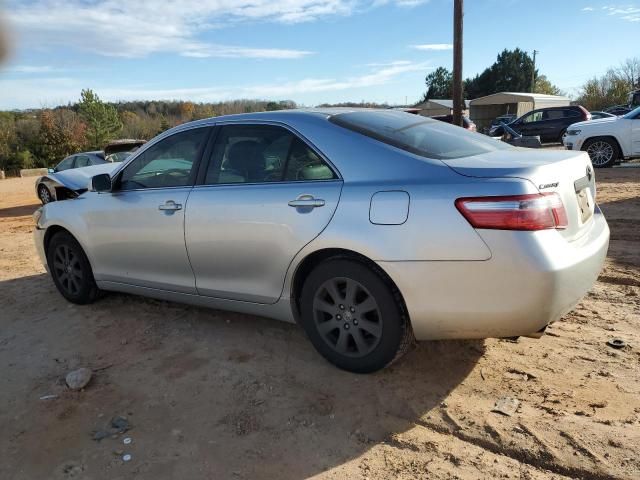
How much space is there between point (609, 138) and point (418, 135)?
1116cm

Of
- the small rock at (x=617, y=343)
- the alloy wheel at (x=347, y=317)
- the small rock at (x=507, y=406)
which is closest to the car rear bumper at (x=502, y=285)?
the alloy wheel at (x=347, y=317)

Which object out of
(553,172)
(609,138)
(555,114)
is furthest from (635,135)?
(553,172)

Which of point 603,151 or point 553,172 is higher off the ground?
point 553,172

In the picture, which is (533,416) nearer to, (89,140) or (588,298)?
(588,298)

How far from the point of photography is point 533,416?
273 cm

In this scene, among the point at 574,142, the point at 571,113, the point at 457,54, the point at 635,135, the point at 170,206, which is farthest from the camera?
the point at 571,113

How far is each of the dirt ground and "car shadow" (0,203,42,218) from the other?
11.4m

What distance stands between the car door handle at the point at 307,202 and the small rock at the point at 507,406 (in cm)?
150

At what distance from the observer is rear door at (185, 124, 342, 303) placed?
3.18m

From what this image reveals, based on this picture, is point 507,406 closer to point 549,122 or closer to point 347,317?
point 347,317

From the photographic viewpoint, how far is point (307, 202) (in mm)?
3152

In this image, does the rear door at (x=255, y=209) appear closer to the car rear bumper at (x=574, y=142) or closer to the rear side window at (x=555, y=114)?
the car rear bumper at (x=574, y=142)

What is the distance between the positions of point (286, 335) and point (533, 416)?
1.86m

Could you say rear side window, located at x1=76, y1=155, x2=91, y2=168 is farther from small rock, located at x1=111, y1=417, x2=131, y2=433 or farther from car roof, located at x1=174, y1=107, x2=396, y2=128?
small rock, located at x1=111, y1=417, x2=131, y2=433
